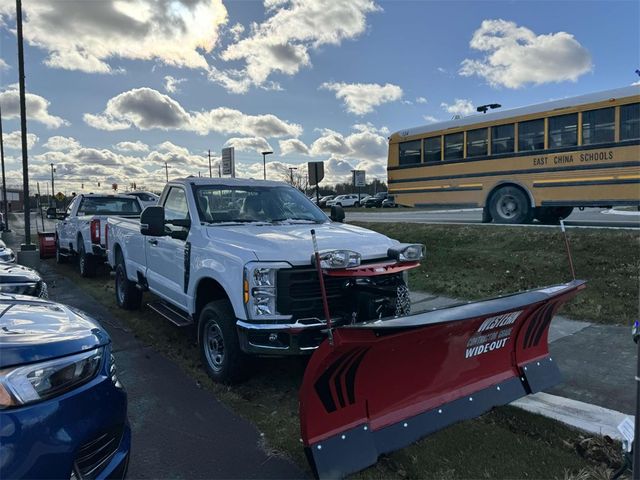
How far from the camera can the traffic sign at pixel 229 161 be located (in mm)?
17609

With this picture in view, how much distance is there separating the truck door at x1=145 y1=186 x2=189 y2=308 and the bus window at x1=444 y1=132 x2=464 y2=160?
33.4ft

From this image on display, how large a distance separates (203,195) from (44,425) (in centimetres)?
370

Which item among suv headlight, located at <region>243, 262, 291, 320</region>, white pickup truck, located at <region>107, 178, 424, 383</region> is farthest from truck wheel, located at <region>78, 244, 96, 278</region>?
suv headlight, located at <region>243, 262, 291, 320</region>

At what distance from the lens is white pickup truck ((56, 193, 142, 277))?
10312 mm

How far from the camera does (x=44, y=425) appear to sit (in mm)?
2043

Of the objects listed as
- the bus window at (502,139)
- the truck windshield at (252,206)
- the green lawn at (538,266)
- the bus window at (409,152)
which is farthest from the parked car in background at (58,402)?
the bus window at (409,152)

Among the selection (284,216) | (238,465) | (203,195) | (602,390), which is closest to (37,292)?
(203,195)

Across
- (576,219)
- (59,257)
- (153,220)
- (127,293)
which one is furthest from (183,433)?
(576,219)

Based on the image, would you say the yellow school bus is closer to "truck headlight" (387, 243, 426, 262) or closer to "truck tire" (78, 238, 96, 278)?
"truck headlight" (387, 243, 426, 262)

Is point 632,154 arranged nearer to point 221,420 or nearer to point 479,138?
point 479,138

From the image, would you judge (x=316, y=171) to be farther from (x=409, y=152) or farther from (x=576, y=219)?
(x=576, y=219)

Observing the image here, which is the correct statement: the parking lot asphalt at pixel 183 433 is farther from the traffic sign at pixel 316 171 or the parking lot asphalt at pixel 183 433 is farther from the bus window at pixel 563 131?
the bus window at pixel 563 131

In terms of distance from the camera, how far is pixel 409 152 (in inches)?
619

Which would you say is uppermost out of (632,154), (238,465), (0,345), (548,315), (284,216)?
(632,154)
